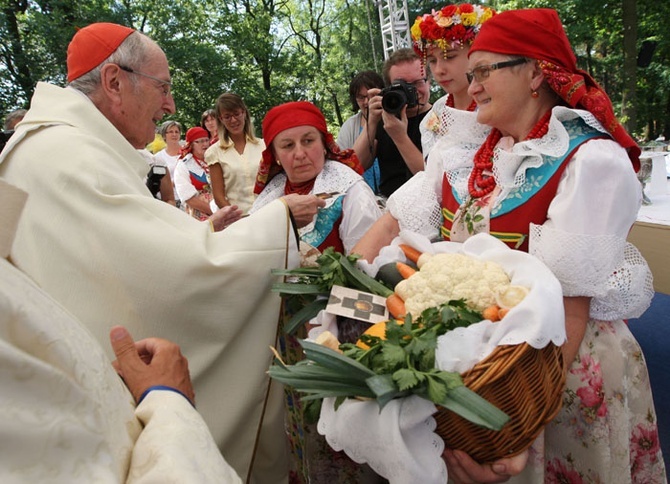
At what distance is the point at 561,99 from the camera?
1636 millimetres

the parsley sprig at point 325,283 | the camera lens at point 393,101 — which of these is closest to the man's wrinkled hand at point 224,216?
the parsley sprig at point 325,283

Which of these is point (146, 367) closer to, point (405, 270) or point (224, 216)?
point (405, 270)

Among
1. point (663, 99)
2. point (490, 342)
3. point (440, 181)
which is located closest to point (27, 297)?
point (490, 342)

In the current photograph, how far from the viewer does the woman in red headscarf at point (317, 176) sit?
2441 millimetres

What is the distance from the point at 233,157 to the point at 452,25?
281 centimetres

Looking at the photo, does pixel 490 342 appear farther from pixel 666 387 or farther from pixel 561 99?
pixel 666 387

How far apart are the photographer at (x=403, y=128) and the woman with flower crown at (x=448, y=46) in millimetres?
538

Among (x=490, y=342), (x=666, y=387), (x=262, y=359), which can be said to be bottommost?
(x=666, y=387)

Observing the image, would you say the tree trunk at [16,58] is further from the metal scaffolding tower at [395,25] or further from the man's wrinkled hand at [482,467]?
the man's wrinkled hand at [482,467]

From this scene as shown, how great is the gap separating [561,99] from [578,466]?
1.15 meters

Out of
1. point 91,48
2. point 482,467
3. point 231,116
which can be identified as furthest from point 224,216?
point 231,116

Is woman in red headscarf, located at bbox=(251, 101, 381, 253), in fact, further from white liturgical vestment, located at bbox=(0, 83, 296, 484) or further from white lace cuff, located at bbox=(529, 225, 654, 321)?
white lace cuff, located at bbox=(529, 225, 654, 321)

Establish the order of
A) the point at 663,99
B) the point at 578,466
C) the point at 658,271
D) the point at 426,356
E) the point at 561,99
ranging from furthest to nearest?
1. the point at 663,99
2. the point at 658,271
3. the point at 561,99
4. the point at 578,466
5. the point at 426,356

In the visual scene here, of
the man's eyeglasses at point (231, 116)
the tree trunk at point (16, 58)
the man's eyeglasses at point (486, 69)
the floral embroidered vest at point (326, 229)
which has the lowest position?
the floral embroidered vest at point (326, 229)
